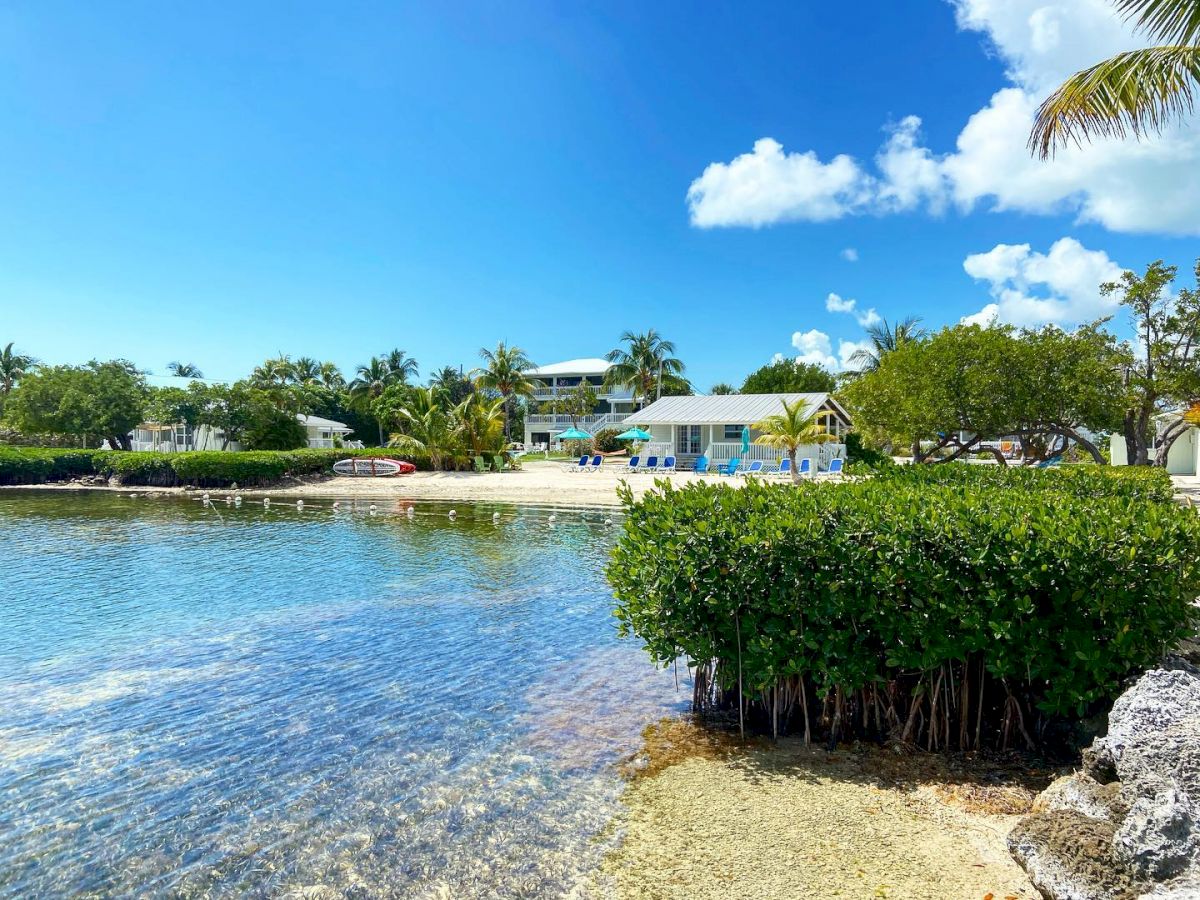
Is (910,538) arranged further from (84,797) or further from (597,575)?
(597,575)

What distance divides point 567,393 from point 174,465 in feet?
161

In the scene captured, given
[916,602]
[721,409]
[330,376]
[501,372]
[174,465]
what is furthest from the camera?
[330,376]

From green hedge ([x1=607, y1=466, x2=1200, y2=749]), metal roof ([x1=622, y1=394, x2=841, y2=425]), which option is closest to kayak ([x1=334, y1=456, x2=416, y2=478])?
metal roof ([x1=622, y1=394, x2=841, y2=425])

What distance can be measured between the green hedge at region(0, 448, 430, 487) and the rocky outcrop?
33589 mm

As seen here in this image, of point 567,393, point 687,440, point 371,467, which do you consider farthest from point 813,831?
point 567,393

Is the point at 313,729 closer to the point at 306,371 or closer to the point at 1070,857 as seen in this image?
the point at 1070,857

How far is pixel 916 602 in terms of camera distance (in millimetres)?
4777

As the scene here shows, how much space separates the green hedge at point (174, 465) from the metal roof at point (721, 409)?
13.0m

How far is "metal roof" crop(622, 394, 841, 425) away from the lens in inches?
1421

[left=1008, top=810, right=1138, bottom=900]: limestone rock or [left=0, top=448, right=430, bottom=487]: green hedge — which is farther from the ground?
[left=0, top=448, right=430, bottom=487]: green hedge

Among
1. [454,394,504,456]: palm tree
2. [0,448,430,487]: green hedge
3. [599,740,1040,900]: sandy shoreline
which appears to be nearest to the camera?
[599,740,1040,900]: sandy shoreline

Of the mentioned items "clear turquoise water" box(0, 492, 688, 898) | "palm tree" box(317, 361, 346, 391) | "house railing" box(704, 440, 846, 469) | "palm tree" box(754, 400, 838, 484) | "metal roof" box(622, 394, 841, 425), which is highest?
"palm tree" box(317, 361, 346, 391)

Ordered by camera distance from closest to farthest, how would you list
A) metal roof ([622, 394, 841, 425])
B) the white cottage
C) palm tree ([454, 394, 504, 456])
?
the white cottage < metal roof ([622, 394, 841, 425]) < palm tree ([454, 394, 504, 456])

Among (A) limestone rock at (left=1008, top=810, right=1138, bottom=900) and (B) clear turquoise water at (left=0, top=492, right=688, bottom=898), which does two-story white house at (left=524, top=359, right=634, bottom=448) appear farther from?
(A) limestone rock at (left=1008, top=810, right=1138, bottom=900)
